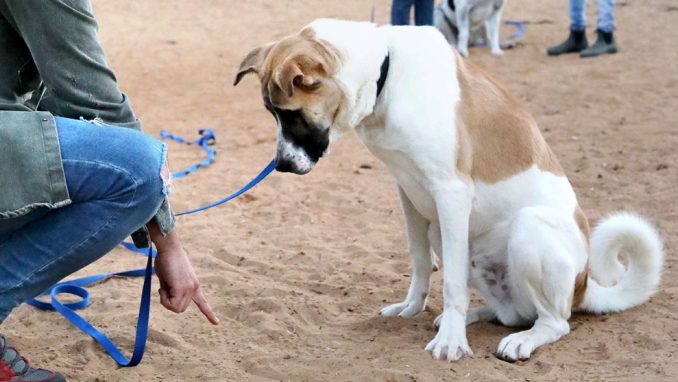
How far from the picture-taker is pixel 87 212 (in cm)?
265

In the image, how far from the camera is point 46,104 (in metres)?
2.77

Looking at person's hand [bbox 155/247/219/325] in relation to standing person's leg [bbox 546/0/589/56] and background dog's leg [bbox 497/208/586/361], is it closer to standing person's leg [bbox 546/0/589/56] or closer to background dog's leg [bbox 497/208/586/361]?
background dog's leg [bbox 497/208/586/361]

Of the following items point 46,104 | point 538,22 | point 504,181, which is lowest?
point 538,22

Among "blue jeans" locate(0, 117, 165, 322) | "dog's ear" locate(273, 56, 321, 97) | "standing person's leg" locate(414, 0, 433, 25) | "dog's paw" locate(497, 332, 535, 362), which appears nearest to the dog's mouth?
"dog's ear" locate(273, 56, 321, 97)

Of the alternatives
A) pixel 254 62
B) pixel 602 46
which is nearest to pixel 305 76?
pixel 254 62

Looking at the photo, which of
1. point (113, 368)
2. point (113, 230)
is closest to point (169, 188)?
point (113, 230)

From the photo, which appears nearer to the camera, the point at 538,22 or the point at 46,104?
the point at 46,104

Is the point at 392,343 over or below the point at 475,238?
below

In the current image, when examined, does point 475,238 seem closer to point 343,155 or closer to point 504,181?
point 504,181

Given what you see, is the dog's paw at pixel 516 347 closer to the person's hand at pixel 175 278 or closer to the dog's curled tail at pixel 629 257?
the dog's curled tail at pixel 629 257

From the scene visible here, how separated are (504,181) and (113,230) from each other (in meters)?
1.62

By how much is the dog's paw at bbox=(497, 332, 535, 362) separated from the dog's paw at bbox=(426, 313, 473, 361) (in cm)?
12

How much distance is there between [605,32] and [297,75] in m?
7.62

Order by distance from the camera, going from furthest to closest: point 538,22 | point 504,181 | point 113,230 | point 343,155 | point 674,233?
point 538,22 < point 343,155 < point 674,233 < point 504,181 < point 113,230
